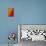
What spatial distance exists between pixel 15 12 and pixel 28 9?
39cm

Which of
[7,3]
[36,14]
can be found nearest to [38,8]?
[36,14]

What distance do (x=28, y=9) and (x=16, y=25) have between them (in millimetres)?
578

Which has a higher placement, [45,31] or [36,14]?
[36,14]

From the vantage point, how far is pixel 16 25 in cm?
353

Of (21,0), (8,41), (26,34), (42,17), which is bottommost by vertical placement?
(8,41)

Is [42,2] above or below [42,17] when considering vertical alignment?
above

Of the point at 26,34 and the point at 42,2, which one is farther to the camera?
the point at 42,2

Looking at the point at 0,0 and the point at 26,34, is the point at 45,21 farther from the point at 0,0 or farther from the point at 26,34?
the point at 0,0

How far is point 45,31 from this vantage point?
3.41m

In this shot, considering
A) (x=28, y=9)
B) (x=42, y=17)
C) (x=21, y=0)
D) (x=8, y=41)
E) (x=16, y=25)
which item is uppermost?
(x=21, y=0)

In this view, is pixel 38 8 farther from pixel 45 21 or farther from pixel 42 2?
pixel 45 21

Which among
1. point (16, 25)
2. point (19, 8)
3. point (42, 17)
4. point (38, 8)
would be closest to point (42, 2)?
point (38, 8)

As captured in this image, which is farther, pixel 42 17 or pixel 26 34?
pixel 42 17

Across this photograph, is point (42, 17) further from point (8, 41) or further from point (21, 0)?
point (8, 41)
